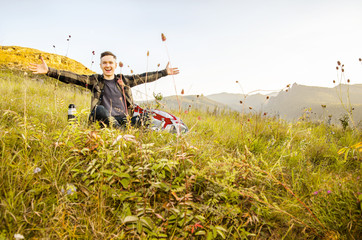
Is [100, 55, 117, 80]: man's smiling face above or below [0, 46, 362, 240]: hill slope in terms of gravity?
above

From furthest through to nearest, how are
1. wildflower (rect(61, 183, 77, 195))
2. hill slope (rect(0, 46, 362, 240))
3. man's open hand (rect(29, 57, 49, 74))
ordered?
1. man's open hand (rect(29, 57, 49, 74))
2. wildflower (rect(61, 183, 77, 195))
3. hill slope (rect(0, 46, 362, 240))

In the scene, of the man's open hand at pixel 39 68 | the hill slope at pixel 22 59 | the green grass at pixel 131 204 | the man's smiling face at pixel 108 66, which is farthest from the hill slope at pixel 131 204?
the hill slope at pixel 22 59

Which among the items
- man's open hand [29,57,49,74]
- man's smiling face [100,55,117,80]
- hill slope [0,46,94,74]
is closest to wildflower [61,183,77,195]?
man's open hand [29,57,49,74]

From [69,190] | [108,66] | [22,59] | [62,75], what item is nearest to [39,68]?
[62,75]

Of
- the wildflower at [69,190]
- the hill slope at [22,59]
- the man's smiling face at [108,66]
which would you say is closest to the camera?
the wildflower at [69,190]

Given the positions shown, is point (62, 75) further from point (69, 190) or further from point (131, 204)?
point (131, 204)

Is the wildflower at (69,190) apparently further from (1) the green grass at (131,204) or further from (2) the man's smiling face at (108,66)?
(2) the man's smiling face at (108,66)

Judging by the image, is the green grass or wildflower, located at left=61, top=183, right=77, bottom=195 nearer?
the green grass

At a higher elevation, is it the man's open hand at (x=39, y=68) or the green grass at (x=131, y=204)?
the man's open hand at (x=39, y=68)

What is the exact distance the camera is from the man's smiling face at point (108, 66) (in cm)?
341

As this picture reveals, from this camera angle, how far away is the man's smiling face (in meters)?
3.41

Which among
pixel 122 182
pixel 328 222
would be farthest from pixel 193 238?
pixel 328 222

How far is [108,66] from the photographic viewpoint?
135 inches

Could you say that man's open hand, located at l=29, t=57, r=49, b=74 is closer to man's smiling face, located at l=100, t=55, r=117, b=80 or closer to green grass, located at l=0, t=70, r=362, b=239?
man's smiling face, located at l=100, t=55, r=117, b=80
